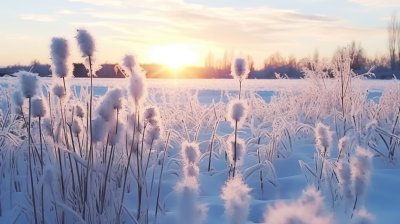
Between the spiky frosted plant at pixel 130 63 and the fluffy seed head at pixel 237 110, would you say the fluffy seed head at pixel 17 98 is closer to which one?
the spiky frosted plant at pixel 130 63

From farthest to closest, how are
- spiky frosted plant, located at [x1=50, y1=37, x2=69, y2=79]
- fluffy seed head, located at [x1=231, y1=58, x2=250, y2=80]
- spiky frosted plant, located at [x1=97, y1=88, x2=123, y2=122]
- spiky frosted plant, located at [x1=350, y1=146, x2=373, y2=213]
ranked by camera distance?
fluffy seed head, located at [x1=231, y1=58, x2=250, y2=80] → spiky frosted plant, located at [x1=50, y1=37, x2=69, y2=79] → spiky frosted plant, located at [x1=97, y1=88, x2=123, y2=122] → spiky frosted plant, located at [x1=350, y1=146, x2=373, y2=213]

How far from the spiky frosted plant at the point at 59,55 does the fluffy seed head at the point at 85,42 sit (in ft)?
0.22

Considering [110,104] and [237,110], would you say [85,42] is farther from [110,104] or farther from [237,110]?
[237,110]

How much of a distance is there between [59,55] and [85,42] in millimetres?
134

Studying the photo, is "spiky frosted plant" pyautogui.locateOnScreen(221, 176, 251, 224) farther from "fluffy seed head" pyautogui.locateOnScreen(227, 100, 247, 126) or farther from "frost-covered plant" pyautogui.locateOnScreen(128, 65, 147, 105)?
"fluffy seed head" pyautogui.locateOnScreen(227, 100, 247, 126)

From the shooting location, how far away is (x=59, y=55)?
7.29ft

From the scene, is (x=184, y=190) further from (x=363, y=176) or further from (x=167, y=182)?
(x=167, y=182)

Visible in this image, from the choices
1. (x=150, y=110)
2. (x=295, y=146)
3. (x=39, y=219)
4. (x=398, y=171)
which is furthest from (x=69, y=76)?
(x=295, y=146)

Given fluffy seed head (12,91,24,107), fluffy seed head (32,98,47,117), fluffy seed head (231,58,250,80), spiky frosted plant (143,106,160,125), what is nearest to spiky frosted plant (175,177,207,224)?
spiky frosted plant (143,106,160,125)

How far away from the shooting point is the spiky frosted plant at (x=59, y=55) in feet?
7.23

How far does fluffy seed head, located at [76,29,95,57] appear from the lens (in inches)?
85.7

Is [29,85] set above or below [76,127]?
above

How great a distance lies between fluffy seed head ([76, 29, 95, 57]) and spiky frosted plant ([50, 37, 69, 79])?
0.22 feet

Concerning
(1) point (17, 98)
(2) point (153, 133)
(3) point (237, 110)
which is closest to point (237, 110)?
(3) point (237, 110)
